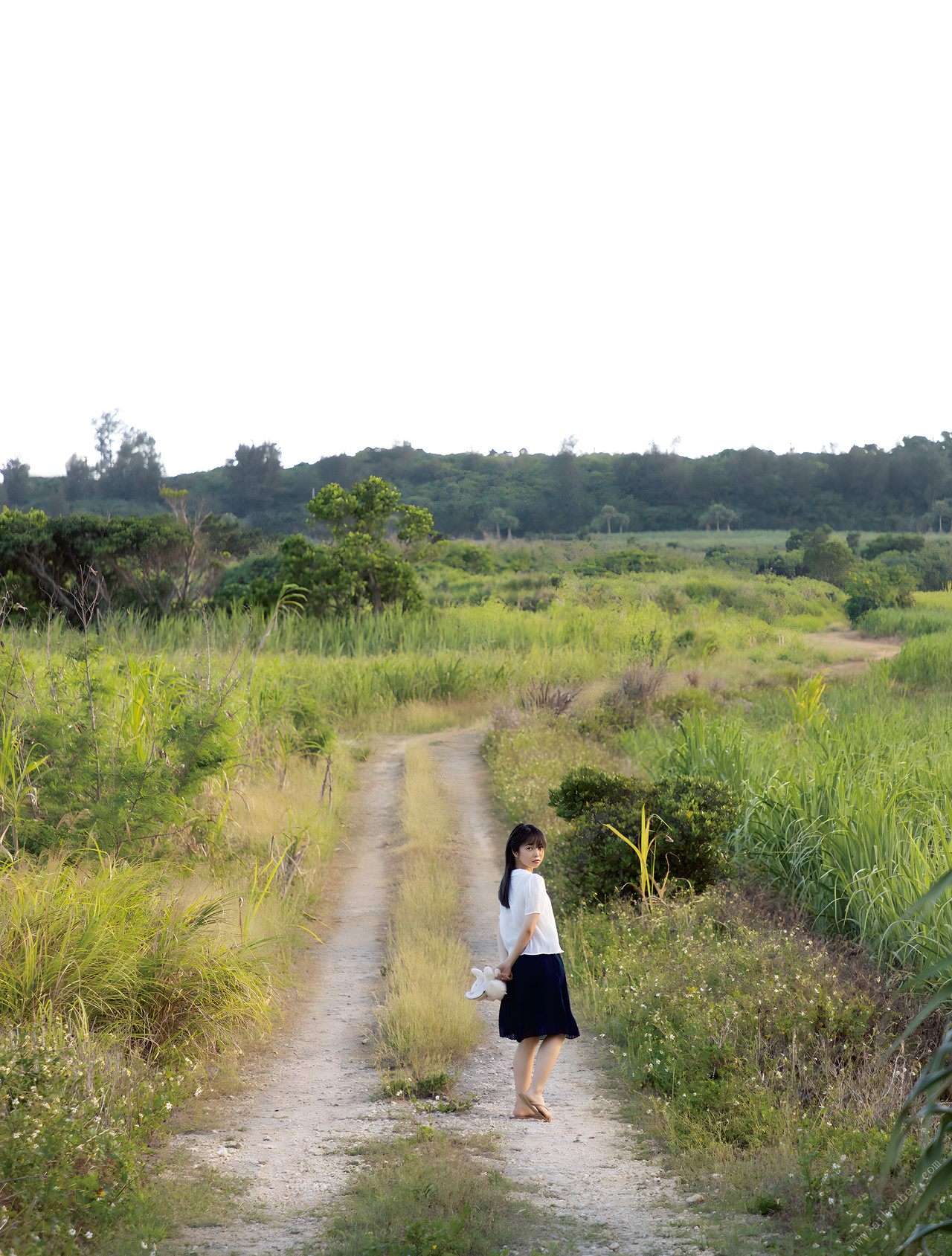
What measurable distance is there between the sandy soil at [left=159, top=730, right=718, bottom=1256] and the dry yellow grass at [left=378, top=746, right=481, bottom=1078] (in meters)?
0.14

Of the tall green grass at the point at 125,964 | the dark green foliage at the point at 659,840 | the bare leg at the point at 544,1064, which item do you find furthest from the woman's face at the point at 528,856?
the dark green foliage at the point at 659,840

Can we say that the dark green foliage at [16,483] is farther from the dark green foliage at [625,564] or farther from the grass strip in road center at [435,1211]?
the grass strip in road center at [435,1211]

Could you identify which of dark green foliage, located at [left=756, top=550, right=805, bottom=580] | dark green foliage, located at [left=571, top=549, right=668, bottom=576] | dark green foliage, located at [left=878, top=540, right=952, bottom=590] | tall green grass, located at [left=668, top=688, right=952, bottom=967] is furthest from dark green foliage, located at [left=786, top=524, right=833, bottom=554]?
tall green grass, located at [left=668, top=688, right=952, bottom=967]

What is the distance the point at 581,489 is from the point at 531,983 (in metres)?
71.2

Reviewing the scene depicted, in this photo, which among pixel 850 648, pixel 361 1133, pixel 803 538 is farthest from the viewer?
pixel 803 538

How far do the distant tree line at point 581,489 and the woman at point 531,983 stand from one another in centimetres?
5977

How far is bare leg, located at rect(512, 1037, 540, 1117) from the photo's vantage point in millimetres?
4215

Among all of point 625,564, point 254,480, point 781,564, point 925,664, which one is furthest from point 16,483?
point 925,664

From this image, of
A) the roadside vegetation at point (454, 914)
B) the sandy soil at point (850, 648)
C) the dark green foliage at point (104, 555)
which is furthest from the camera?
the dark green foliage at point (104, 555)

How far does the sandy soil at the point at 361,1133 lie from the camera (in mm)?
3186

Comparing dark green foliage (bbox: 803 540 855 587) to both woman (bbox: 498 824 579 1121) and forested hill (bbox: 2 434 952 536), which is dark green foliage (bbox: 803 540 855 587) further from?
woman (bbox: 498 824 579 1121)

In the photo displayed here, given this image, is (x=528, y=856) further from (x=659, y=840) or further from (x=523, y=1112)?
(x=659, y=840)

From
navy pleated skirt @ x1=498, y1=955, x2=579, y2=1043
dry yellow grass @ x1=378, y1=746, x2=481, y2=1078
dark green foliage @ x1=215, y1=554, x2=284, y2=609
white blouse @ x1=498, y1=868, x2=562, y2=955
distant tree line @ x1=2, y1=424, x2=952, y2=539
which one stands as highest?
distant tree line @ x1=2, y1=424, x2=952, y2=539

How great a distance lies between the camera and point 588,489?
2960 inches
